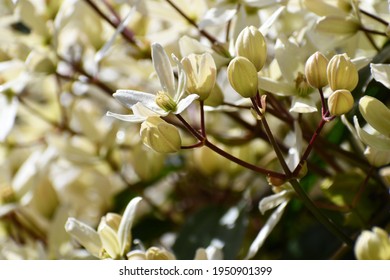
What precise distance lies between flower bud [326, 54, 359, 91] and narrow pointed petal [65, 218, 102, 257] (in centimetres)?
18

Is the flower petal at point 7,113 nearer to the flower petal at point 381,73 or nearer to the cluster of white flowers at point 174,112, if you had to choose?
the cluster of white flowers at point 174,112

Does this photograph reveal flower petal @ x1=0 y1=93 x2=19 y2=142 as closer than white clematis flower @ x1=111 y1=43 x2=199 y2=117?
No

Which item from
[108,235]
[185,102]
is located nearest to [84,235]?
[108,235]

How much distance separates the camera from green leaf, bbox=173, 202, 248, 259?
0.58 metres

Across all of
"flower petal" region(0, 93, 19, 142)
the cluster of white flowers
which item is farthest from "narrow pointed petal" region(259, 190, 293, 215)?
"flower petal" region(0, 93, 19, 142)

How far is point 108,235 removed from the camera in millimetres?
468

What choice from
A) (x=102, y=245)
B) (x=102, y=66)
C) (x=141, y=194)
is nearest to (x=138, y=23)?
(x=102, y=66)

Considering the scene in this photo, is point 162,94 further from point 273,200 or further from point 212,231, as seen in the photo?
point 212,231

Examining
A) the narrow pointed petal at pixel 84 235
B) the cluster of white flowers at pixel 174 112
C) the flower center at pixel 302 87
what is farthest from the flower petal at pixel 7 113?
the flower center at pixel 302 87

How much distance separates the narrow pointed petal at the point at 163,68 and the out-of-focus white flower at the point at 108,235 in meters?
0.07

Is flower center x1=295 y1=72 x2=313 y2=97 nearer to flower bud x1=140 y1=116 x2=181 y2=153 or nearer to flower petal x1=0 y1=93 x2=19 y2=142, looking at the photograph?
flower bud x1=140 y1=116 x2=181 y2=153

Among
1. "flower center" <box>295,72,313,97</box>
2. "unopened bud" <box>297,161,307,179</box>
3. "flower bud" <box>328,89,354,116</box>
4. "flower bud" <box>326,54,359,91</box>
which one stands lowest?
"unopened bud" <box>297,161,307,179</box>

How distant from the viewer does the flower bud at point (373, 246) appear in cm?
42
